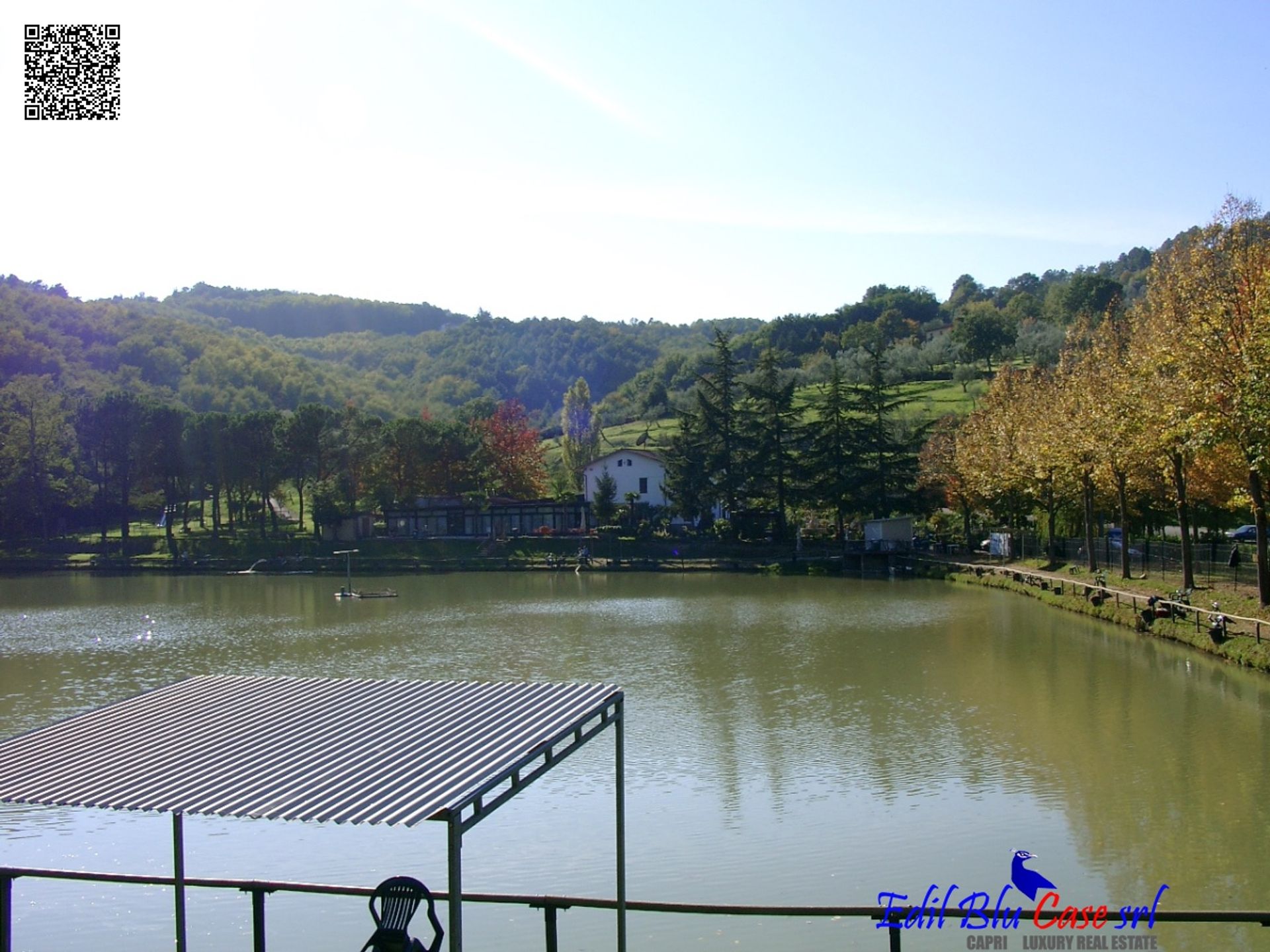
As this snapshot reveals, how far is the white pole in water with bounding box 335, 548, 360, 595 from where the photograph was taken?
52719mm

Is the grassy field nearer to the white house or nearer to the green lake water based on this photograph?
the white house

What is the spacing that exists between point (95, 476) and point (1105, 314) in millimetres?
70913

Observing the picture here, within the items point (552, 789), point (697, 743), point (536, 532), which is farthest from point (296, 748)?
point (536, 532)

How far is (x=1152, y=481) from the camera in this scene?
4131cm

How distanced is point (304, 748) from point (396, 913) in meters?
1.41

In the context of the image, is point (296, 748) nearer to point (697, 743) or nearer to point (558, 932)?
point (558, 932)

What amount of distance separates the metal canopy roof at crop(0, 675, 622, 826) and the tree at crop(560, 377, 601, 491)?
80524 millimetres

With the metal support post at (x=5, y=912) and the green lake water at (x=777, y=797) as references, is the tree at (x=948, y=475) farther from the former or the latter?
the metal support post at (x=5, y=912)

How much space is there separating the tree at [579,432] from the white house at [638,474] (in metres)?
Answer: 12.7

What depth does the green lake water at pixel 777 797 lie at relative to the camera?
41.9 ft

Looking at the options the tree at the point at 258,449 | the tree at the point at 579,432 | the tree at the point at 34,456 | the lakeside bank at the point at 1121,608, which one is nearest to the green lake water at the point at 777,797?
the lakeside bank at the point at 1121,608

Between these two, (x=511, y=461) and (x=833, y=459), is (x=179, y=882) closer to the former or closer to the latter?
(x=833, y=459)

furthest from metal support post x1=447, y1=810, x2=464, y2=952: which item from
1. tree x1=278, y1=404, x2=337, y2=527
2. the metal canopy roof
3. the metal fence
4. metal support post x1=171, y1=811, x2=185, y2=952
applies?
tree x1=278, y1=404, x2=337, y2=527

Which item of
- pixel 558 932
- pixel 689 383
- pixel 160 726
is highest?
pixel 689 383
